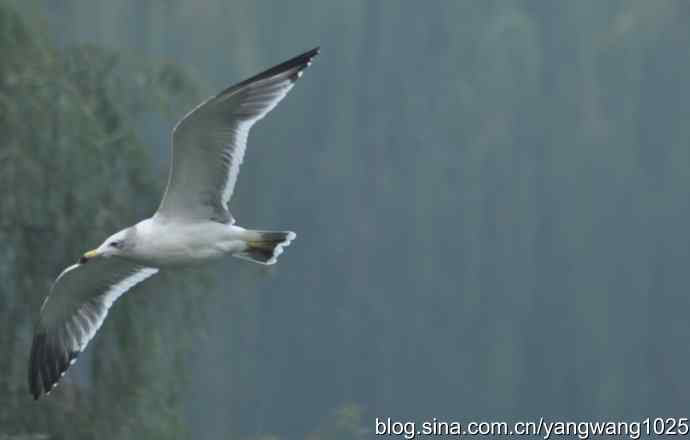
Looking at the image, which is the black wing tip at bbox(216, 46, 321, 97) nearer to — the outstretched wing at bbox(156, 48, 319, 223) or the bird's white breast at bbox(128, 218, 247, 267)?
the outstretched wing at bbox(156, 48, 319, 223)

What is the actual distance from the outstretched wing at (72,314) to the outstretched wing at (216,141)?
0.57 meters

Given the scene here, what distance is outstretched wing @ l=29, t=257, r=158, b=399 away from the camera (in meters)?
5.16

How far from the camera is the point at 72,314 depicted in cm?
530

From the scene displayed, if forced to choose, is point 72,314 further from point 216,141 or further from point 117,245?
point 216,141

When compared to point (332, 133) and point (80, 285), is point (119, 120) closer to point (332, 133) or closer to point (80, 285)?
point (80, 285)

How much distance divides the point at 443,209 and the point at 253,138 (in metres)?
6.55

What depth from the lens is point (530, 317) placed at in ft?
47.4

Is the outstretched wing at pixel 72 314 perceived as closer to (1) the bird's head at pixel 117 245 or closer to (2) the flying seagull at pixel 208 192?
(2) the flying seagull at pixel 208 192

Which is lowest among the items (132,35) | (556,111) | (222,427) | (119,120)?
(222,427)

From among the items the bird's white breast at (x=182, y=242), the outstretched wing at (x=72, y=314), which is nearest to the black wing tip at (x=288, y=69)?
the bird's white breast at (x=182, y=242)

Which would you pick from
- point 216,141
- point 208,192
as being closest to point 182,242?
point 208,192

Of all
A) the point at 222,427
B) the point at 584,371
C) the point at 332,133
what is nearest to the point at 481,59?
the point at 332,133

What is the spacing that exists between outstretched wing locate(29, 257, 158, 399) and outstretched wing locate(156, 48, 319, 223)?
567mm

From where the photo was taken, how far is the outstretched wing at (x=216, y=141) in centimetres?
453
